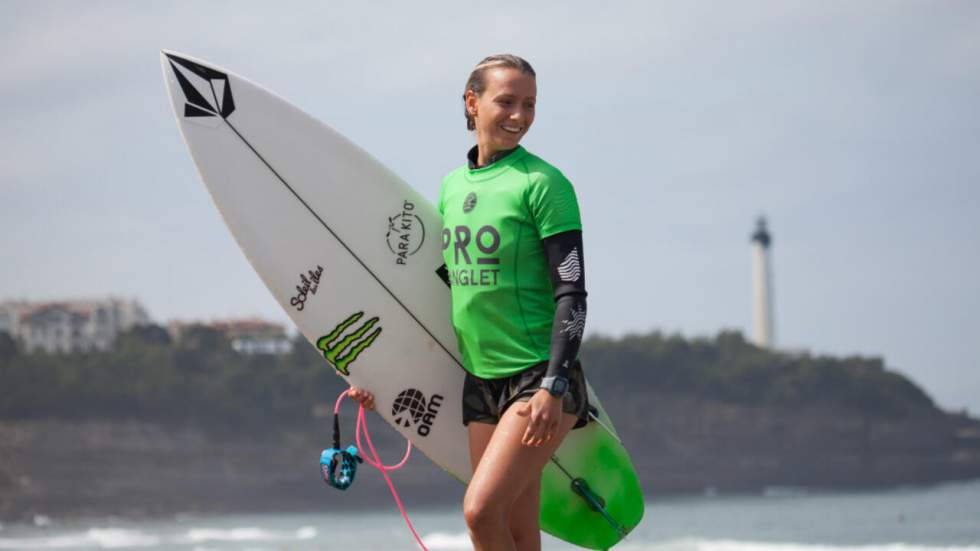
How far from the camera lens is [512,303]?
3.21m

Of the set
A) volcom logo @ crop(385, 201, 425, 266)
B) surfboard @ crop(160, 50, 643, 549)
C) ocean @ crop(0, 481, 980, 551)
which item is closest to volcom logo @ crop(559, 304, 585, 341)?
surfboard @ crop(160, 50, 643, 549)

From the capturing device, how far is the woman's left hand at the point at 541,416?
3.05 meters

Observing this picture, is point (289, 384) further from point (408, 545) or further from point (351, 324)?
point (351, 324)

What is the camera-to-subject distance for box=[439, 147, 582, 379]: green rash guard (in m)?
3.17

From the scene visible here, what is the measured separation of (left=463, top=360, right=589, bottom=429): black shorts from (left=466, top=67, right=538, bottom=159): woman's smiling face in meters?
0.53

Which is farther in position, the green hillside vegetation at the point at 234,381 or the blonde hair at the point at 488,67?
the green hillside vegetation at the point at 234,381

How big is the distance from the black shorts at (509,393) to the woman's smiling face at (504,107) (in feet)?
1.75

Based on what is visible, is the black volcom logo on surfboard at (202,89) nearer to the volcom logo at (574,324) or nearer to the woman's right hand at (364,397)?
the woman's right hand at (364,397)

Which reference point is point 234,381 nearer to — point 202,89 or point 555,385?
point 202,89

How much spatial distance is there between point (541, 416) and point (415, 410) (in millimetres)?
822

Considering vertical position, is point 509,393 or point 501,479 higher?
point 509,393

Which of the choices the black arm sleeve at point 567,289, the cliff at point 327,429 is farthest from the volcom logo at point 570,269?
the cliff at point 327,429

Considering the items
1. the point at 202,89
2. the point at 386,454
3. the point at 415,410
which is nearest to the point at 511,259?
the point at 415,410

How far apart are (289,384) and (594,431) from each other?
7922 centimetres
